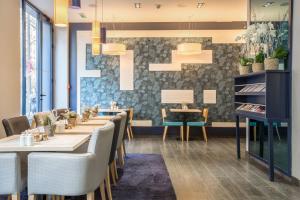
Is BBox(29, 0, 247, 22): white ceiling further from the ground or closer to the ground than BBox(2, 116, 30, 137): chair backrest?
further from the ground

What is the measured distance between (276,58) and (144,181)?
2.62 m

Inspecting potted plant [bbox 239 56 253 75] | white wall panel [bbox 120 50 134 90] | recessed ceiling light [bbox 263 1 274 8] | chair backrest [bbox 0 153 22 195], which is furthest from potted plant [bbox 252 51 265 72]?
white wall panel [bbox 120 50 134 90]

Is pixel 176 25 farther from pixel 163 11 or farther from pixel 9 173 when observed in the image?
pixel 9 173

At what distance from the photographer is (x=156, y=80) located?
9.77 meters

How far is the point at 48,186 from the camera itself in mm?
2564

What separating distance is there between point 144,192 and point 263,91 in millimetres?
2281

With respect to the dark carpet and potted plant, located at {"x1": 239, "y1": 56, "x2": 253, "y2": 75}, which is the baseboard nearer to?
the dark carpet

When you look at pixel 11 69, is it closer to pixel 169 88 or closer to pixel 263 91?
pixel 263 91

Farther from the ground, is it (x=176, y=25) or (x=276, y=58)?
(x=176, y=25)

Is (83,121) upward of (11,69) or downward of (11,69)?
downward

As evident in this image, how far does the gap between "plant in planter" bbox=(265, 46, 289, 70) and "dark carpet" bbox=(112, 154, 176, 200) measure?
2245 millimetres

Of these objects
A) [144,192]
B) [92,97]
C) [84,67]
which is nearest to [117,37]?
[84,67]

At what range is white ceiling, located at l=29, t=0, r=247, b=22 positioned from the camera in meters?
7.81

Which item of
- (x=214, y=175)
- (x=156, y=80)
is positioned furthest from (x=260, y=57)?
(x=156, y=80)
